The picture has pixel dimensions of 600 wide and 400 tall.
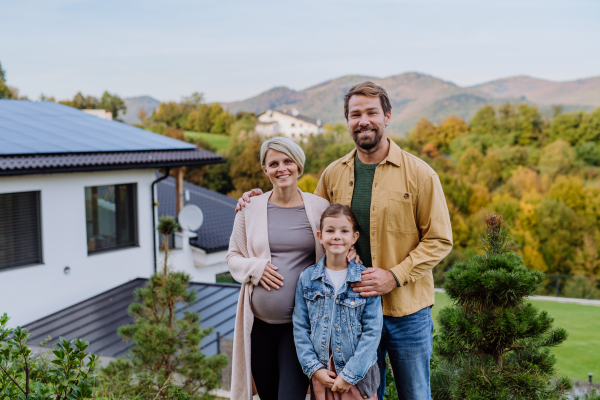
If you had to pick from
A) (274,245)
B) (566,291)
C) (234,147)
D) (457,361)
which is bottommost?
(566,291)

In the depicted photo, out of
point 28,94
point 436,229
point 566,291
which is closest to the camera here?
point 436,229

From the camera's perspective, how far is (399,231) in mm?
2527

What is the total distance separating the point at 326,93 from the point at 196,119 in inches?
1836

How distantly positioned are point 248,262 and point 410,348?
2.99 ft

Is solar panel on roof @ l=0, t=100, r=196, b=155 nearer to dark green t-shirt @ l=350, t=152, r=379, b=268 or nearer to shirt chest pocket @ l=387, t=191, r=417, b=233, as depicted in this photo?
dark green t-shirt @ l=350, t=152, r=379, b=268

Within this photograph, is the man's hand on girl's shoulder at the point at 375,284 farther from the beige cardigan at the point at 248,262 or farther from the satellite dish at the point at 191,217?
the satellite dish at the point at 191,217

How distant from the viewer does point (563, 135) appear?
5397 centimetres

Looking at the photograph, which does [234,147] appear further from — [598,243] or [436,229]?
[436,229]

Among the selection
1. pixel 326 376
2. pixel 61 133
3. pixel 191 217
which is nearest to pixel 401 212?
pixel 326 376

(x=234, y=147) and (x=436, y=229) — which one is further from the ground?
(x=436, y=229)

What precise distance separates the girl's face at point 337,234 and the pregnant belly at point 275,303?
31 centimetres

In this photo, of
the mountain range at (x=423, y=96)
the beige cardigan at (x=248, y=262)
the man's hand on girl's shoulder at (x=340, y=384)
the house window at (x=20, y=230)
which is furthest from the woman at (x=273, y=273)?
the mountain range at (x=423, y=96)

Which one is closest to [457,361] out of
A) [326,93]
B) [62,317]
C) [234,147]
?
[62,317]

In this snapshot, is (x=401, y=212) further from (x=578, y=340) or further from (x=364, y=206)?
(x=578, y=340)
